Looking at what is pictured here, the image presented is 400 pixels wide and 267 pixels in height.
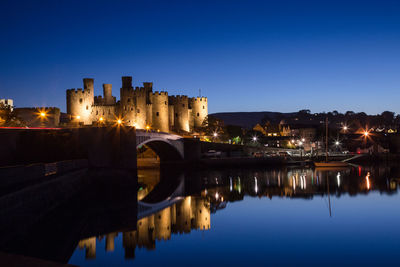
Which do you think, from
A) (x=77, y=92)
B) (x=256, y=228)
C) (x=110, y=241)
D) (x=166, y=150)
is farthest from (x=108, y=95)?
(x=110, y=241)

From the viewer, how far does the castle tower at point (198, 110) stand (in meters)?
66.8

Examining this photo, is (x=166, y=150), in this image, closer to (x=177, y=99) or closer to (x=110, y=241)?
(x=177, y=99)

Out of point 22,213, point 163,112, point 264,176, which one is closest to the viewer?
point 22,213

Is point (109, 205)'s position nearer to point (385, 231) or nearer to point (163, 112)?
point (385, 231)

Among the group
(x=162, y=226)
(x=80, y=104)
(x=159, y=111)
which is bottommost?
(x=162, y=226)

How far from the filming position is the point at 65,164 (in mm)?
21672

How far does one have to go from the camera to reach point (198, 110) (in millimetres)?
67125

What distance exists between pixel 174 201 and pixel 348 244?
11.8 m

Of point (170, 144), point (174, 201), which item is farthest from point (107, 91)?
point (174, 201)

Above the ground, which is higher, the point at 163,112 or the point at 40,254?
the point at 163,112

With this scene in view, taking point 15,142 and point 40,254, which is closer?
point 40,254

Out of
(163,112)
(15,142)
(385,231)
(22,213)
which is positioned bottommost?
(385,231)

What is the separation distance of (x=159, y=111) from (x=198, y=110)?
30.3ft

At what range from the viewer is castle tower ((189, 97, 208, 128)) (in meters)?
66.8
